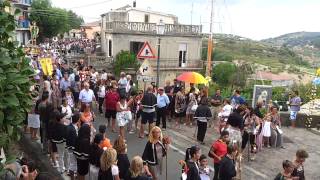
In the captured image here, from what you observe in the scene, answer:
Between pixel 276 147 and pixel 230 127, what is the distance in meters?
3.51

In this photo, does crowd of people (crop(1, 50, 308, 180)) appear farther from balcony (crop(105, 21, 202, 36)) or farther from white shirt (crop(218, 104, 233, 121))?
balcony (crop(105, 21, 202, 36))

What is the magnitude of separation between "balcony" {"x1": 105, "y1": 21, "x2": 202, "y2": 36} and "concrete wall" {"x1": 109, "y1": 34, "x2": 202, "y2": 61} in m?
0.42

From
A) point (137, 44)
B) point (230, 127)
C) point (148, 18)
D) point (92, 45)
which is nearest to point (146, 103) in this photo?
point (230, 127)

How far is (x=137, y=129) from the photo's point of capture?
15008 millimetres

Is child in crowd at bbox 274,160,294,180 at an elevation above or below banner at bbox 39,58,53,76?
below

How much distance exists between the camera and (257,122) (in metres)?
13.0

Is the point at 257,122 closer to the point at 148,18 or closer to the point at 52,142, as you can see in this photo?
the point at 52,142

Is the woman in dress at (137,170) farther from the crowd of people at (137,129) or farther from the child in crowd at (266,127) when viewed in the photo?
the child in crowd at (266,127)

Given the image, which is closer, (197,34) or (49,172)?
(49,172)

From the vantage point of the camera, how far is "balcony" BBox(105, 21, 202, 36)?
41938 millimetres

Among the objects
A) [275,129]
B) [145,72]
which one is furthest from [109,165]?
[275,129]

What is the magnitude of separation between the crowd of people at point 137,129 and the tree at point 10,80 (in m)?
1.22

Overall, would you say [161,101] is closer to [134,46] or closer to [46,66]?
[46,66]

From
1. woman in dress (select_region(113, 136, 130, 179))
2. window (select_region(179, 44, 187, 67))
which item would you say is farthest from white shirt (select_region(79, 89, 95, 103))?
window (select_region(179, 44, 187, 67))
